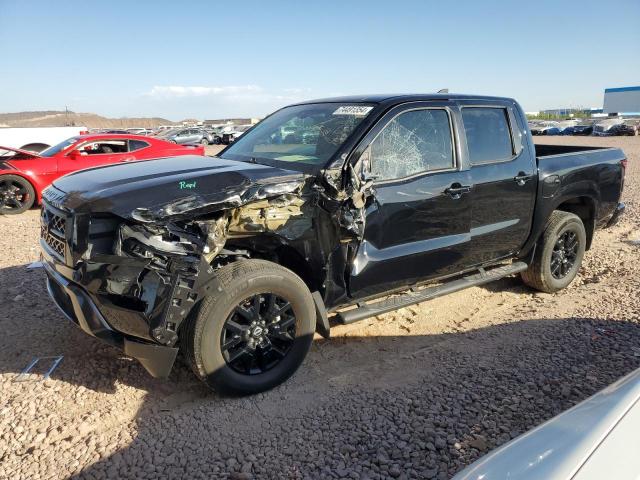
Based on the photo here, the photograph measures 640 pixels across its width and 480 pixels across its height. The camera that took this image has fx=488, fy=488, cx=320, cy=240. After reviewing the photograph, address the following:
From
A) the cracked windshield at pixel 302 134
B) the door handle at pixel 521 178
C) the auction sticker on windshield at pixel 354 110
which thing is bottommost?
the door handle at pixel 521 178

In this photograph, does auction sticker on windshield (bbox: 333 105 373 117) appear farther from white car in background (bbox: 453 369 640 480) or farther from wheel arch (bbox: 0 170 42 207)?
wheel arch (bbox: 0 170 42 207)

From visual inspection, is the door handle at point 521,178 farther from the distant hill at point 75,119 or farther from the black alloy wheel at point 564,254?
the distant hill at point 75,119

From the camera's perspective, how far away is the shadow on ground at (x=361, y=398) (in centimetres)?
264

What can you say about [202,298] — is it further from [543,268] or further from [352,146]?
[543,268]

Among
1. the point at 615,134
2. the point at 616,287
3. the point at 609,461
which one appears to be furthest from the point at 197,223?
the point at 615,134

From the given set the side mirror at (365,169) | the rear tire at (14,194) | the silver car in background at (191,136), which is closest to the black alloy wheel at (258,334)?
the side mirror at (365,169)

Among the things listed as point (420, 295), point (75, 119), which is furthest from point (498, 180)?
point (75, 119)

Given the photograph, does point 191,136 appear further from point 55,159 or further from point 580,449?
point 580,449

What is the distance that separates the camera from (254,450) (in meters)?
2.74

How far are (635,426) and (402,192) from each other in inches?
89.9

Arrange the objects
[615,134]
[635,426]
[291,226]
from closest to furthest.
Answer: [635,426] → [291,226] → [615,134]

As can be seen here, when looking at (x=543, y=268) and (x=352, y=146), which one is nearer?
(x=352, y=146)

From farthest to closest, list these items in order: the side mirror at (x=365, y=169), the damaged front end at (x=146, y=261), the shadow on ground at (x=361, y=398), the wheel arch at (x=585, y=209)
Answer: the wheel arch at (x=585, y=209) → the side mirror at (x=365, y=169) → the damaged front end at (x=146, y=261) → the shadow on ground at (x=361, y=398)

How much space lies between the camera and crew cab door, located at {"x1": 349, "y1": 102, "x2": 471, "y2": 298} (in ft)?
11.7
